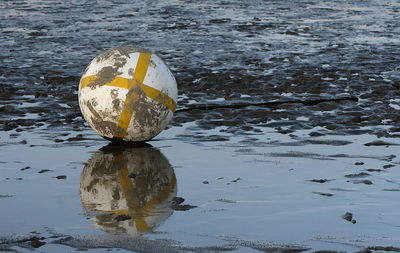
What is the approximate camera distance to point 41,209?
29.7 feet

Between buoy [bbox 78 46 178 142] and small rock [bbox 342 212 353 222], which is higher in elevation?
buoy [bbox 78 46 178 142]

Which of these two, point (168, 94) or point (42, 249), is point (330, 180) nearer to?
point (168, 94)

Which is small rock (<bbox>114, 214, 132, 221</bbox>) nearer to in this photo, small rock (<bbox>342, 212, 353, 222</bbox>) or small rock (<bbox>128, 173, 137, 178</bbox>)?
small rock (<bbox>128, 173, 137, 178</bbox>)

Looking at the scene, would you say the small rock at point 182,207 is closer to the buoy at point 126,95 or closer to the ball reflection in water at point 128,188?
the ball reflection in water at point 128,188

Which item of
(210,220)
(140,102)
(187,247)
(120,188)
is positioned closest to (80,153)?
(140,102)

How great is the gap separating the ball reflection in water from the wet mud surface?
0.02 metres

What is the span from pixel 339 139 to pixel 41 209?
14.8 feet

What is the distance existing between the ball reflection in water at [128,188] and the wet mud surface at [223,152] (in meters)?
0.02

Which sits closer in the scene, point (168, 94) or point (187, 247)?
point (187, 247)

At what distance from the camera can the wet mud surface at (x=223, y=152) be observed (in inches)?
325

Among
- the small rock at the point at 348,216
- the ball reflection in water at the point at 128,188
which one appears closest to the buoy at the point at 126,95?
the ball reflection in water at the point at 128,188

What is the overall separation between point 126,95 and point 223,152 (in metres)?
1.28

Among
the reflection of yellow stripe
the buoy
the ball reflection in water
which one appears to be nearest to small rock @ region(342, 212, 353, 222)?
the ball reflection in water

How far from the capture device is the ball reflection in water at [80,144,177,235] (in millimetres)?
8617
